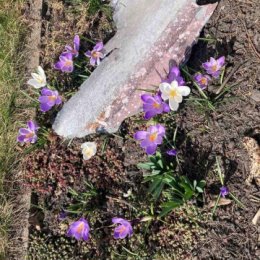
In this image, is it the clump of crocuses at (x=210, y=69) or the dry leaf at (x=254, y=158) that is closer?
the dry leaf at (x=254, y=158)

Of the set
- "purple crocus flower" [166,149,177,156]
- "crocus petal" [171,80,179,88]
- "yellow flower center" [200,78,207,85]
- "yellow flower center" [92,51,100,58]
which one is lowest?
"purple crocus flower" [166,149,177,156]

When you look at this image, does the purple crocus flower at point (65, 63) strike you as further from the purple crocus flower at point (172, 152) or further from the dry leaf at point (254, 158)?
the dry leaf at point (254, 158)

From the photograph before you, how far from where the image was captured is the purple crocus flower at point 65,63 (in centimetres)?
353

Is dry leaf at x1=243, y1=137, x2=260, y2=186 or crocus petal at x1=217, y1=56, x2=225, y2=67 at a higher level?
crocus petal at x1=217, y1=56, x2=225, y2=67

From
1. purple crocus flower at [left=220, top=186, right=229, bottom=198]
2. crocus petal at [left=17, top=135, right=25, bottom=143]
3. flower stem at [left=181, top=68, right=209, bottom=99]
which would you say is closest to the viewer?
purple crocus flower at [left=220, top=186, right=229, bottom=198]

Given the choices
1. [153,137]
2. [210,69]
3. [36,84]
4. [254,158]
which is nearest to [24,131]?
[36,84]

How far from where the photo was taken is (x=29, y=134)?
3.42 m

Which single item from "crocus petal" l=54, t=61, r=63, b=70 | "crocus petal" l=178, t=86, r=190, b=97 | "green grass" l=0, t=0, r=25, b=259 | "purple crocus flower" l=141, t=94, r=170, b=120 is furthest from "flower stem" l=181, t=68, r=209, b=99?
"green grass" l=0, t=0, r=25, b=259

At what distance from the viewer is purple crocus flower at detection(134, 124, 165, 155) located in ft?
10.2

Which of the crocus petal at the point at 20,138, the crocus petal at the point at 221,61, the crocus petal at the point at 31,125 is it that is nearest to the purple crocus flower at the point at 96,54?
the crocus petal at the point at 31,125

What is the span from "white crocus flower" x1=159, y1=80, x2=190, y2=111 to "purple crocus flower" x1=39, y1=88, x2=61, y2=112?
0.76 metres

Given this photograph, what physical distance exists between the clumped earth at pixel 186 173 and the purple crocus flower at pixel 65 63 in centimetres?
14

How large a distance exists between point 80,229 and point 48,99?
2.96ft

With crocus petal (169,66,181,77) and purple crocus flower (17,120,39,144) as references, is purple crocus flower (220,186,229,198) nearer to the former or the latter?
crocus petal (169,66,181,77)
